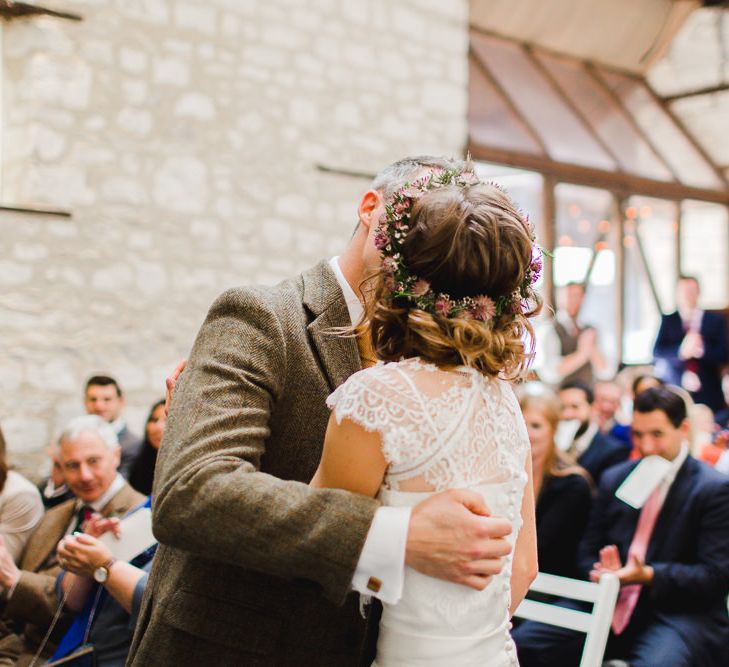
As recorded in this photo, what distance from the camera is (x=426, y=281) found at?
4.50ft

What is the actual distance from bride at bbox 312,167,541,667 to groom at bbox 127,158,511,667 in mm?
72

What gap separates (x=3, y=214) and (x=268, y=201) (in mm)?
1957

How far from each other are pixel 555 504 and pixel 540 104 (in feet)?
20.0

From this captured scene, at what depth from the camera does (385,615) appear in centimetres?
144

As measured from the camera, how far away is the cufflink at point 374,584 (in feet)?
4.24

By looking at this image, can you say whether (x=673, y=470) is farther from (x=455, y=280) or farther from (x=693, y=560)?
(x=455, y=280)

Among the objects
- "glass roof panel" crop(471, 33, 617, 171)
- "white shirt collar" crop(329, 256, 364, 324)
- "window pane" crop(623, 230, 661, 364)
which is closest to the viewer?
"white shirt collar" crop(329, 256, 364, 324)

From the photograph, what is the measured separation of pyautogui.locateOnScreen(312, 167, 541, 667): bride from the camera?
1.33 metres

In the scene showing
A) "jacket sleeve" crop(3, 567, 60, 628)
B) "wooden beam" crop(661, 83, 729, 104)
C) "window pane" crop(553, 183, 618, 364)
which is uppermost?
"wooden beam" crop(661, 83, 729, 104)

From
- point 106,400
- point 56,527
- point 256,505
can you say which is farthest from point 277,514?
point 106,400

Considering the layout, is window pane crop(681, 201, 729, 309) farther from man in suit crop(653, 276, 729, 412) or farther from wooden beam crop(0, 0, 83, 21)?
wooden beam crop(0, 0, 83, 21)

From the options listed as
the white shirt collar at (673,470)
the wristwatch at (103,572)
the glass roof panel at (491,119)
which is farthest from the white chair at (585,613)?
the glass roof panel at (491,119)

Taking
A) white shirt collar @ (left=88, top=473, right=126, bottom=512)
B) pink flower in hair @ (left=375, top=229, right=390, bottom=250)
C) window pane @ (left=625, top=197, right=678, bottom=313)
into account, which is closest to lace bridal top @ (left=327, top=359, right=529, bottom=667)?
pink flower in hair @ (left=375, top=229, right=390, bottom=250)

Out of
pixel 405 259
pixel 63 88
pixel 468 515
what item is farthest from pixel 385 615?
pixel 63 88
